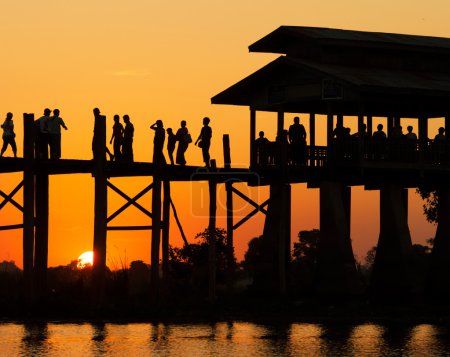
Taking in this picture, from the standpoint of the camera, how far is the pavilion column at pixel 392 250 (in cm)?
5206

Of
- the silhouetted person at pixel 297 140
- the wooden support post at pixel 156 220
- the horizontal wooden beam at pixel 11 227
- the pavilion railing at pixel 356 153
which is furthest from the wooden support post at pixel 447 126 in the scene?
the horizontal wooden beam at pixel 11 227

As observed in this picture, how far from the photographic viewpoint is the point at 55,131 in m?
45.7

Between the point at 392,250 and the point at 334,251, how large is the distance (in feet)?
8.45

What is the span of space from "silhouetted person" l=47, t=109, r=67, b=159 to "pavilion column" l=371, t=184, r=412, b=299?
40.9 feet

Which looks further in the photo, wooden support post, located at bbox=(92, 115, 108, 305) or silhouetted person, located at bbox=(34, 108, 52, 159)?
silhouetted person, located at bbox=(34, 108, 52, 159)

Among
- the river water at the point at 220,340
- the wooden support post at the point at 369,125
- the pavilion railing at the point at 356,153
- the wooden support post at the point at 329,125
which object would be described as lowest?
the river water at the point at 220,340

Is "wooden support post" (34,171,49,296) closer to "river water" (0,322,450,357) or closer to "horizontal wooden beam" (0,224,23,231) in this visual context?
"horizontal wooden beam" (0,224,23,231)

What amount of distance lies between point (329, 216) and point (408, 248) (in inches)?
127

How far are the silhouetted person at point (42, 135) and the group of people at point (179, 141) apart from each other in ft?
11.2

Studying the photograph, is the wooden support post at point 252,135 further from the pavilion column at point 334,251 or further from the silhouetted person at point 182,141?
the silhouetted person at point 182,141

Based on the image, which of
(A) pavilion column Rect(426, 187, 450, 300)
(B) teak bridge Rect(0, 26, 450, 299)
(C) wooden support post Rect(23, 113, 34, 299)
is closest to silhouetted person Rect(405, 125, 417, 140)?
(B) teak bridge Rect(0, 26, 450, 299)

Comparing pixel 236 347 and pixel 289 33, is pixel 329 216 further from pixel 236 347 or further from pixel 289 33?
pixel 236 347

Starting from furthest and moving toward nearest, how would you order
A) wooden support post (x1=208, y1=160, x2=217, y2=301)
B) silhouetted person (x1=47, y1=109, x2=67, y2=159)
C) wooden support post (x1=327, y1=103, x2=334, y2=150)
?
1. wooden support post (x1=327, y1=103, x2=334, y2=150)
2. wooden support post (x1=208, y1=160, x2=217, y2=301)
3. silhouetted person (x1=47, y1=109, x2=67, y2=159)

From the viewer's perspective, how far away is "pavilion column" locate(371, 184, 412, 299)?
5206cm
